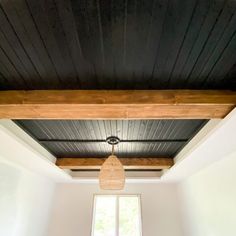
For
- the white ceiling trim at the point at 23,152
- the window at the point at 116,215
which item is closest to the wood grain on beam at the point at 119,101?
the white ceiling trim at the point at 23,152

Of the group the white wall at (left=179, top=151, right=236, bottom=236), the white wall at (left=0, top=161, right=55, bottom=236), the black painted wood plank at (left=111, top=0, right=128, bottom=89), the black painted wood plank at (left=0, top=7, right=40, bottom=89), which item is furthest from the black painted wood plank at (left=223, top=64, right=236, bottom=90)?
the white wall at (left=0, top=161, right=55, bottom=236)

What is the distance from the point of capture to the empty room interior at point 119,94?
1.09 metres

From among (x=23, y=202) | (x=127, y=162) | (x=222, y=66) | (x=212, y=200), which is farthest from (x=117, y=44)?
(x=23, y=202)

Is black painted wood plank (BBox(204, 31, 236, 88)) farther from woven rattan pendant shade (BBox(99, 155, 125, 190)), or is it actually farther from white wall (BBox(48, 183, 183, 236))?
white wall (BBox(48, 183, 183, 236))

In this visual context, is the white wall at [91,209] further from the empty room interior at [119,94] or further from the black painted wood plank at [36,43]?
the black painted wood plank at [36,43]

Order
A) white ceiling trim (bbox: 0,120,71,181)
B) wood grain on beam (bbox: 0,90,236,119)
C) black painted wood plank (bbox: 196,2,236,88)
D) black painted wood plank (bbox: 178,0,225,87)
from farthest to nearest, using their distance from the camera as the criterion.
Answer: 1. white ceiling trim (bbox: 0,120,71,181)
2. wood grain on beam (bbox: 0,90,236,119)
3. black painted wood plank (bbox: 196,2,236,88)
4. black painted wood plank (bbox: 178,0,225,87)

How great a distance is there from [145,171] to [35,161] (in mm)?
2683

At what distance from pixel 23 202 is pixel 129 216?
2.62 m

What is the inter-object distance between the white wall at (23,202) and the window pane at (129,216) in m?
1.81

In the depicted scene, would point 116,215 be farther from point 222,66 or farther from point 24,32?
point 24,32

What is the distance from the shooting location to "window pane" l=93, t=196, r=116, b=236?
4.69m

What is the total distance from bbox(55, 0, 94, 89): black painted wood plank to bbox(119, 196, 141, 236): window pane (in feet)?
13.7

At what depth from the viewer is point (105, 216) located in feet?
15.9

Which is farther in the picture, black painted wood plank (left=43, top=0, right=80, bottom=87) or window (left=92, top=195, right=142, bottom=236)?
window (left=92, top=195, right=142, bottom=236)
